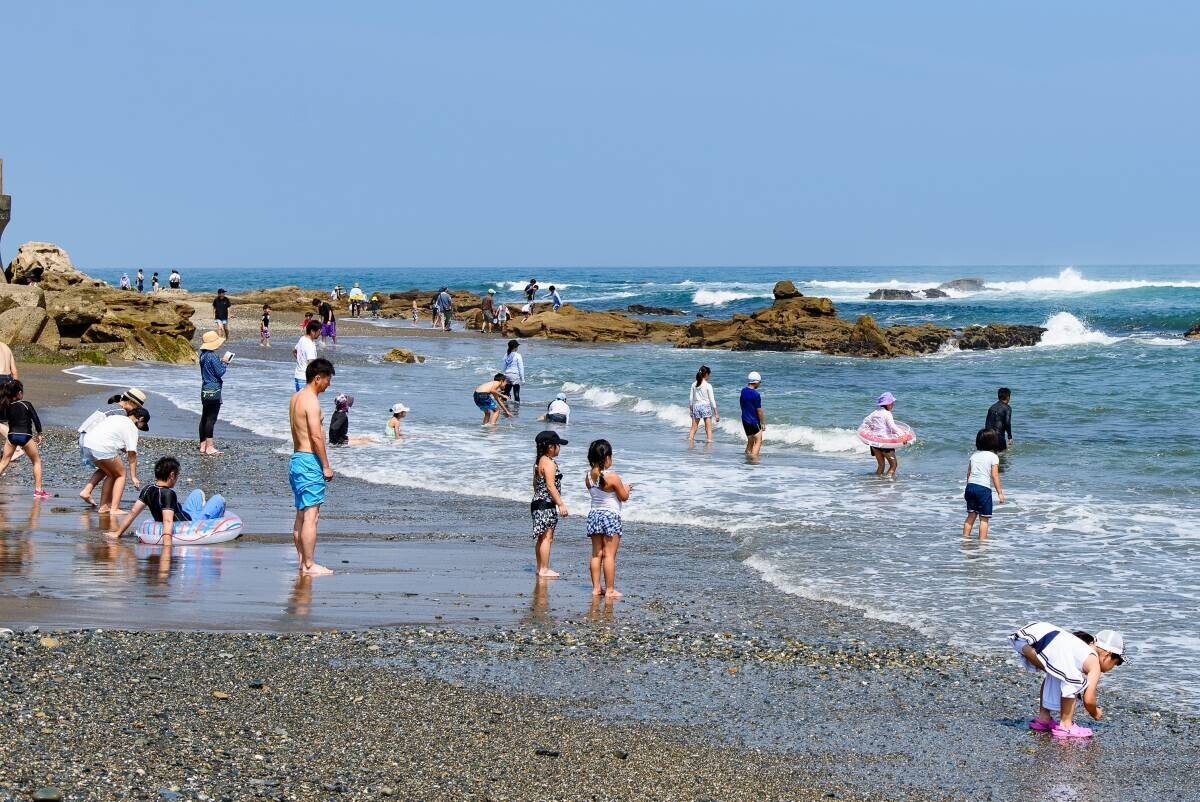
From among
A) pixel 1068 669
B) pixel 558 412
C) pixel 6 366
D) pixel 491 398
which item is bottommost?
pixel 558 412

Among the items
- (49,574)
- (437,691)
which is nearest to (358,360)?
(49,574)

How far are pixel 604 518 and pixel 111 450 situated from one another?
493cm

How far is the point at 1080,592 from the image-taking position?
10062mm

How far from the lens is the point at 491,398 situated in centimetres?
2117

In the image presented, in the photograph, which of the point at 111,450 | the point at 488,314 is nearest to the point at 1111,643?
the point at 111,450

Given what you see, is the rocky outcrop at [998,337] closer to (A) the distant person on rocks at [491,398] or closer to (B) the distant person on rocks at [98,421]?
(A) the distant person on rocks at [491,398]

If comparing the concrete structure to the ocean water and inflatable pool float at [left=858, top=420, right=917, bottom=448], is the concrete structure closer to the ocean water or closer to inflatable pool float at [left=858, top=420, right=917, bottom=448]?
the ocean water

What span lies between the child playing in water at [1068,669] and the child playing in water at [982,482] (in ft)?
17.5

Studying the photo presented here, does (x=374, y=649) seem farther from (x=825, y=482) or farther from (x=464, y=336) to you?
(x=464, y=336)

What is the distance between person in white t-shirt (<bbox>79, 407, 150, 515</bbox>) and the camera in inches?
446

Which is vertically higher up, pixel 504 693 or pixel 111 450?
pixel 111 450

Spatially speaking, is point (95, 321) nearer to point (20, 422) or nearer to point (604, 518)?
point (20, 422)

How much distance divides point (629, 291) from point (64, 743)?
3851 inches

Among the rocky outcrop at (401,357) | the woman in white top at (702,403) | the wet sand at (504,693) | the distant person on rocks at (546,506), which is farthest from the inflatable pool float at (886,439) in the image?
the rocky outcrop at (401,357)
